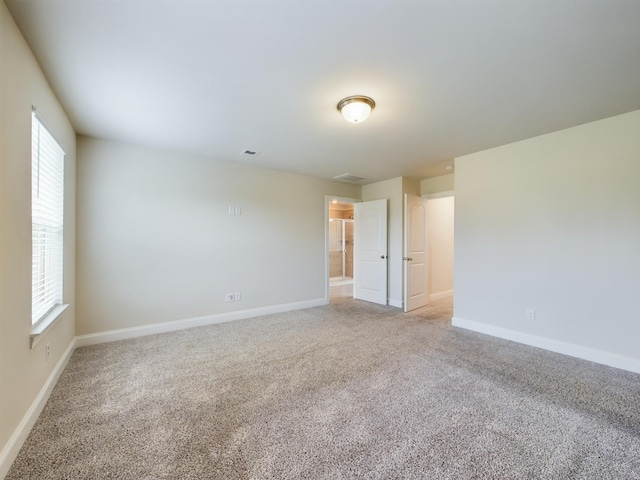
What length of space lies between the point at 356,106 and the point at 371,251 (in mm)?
3496

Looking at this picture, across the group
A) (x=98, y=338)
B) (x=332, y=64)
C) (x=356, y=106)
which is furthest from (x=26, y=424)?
(x=356, y=106)

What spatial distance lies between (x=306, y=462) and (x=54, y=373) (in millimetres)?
2313

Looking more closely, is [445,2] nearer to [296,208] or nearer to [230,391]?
[230,391]

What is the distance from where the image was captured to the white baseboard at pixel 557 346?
2.64 m

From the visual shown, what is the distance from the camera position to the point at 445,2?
1.42 meters

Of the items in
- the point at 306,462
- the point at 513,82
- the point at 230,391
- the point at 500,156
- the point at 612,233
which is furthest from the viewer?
the point at 500,156

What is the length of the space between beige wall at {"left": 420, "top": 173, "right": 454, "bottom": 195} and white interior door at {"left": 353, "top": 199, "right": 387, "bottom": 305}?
0.81 m

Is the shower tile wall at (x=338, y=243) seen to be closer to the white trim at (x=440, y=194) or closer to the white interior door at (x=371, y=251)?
the white interior door at (x=371, y=251)

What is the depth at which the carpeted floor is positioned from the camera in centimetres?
150

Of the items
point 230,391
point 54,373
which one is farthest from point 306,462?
point 54,373

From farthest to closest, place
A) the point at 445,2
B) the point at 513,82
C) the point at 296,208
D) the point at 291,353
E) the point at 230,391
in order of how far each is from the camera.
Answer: the point at 296,208 < the point at 291,353 < the point at 230,391 < the point at 513,82 < the point at 445,2

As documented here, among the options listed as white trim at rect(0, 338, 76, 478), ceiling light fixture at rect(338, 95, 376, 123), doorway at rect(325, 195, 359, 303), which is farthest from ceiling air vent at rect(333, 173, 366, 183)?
white trim at rect(0, 338, 76, 478)

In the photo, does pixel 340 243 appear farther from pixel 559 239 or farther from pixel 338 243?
pixel 559 239

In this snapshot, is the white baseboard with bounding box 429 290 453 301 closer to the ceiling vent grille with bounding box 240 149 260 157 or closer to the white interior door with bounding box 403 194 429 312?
the white interior door with bounding box 403 194 429 312
